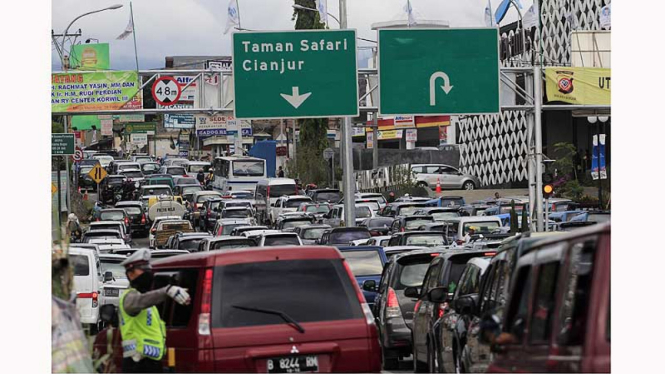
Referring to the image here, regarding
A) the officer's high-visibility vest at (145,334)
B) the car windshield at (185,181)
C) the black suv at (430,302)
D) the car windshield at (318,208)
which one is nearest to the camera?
the officer's high-visibility vest at (145,334)

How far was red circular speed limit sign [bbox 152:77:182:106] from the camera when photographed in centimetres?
3288

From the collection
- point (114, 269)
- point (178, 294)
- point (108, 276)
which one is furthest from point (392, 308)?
point (114, 269)

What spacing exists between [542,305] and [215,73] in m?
25.7

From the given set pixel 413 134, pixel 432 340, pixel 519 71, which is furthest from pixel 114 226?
pixel 413 134

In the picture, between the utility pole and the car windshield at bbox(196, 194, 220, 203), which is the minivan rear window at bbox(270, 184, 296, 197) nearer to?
the car windshield at bbox(196, 194, 220, 203)

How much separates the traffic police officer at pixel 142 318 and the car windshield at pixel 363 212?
3802 cm

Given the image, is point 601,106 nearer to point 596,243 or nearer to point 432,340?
point 432,340

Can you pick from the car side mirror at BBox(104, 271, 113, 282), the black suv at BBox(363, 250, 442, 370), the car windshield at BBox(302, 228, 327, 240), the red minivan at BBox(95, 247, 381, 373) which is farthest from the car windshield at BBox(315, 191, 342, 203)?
the red minivan at BBox(95, 247, 381, 373)

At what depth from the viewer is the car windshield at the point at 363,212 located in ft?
158

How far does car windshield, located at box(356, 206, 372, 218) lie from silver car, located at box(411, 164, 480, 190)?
69.4 feet

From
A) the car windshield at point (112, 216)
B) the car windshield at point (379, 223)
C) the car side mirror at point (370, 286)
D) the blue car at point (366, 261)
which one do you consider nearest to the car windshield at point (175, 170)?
the car windshield at point (112, 216)

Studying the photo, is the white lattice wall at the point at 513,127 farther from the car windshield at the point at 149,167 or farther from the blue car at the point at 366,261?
the blue car at the point at 366,261

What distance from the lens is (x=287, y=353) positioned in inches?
373

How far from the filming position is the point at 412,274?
17141 mm
